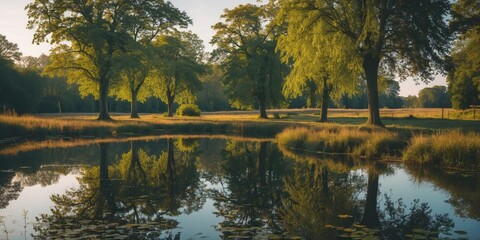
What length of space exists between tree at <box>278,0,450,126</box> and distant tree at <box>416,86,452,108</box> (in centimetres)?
10545

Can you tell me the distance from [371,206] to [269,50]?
41.5 metres

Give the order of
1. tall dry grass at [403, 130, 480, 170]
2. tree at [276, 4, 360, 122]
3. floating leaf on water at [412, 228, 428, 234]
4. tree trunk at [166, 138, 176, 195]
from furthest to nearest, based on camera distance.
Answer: tree at [276, 4, 360, 122], tall dry grass at [403, 130, 480, 170], tree trunk at [166, 138, 176, 195], floating leaf on water at [412, 228, 428, 234]

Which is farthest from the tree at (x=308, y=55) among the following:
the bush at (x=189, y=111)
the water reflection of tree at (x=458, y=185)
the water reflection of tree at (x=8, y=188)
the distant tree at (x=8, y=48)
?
the distant tree at (x=8, y=48)

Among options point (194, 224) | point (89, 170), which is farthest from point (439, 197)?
point (89, 170)

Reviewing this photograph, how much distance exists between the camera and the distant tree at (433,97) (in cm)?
12838

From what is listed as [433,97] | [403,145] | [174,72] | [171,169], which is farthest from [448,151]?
[433,97]

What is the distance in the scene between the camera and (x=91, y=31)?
42.1m

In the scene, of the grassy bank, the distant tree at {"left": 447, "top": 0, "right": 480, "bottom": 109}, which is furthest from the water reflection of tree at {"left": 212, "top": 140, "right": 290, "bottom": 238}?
the distant tree at {"left": 447, "top": 0, "right": 480, "bottom": 109}

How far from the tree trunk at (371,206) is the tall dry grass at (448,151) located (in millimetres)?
4148

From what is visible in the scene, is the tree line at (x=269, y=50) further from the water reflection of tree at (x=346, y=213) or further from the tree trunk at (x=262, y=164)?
the water reflection of tree at (x=346, y=213)

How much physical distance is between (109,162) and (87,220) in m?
10.7

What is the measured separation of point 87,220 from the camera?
10.2 m

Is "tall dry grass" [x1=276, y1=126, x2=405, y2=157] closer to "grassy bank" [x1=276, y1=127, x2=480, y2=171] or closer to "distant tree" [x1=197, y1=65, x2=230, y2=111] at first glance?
"grassy bank" [x1=276, y1=127, x2=480, y2=171]

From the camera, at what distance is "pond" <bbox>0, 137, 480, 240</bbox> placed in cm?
950
